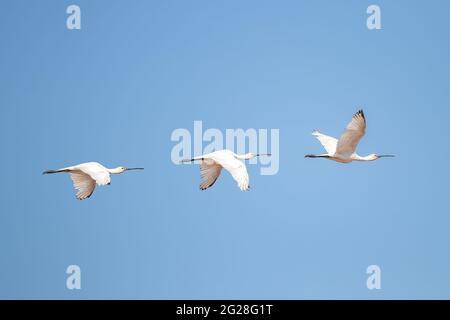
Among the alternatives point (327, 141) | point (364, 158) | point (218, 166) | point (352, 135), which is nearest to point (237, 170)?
point (218, 166)

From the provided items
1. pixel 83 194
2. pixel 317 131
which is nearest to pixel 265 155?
pixel 317 131

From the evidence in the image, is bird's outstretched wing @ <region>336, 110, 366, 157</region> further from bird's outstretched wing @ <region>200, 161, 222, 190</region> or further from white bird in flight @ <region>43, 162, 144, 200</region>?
white bird in flight @ <region>43, 162, 144, 200</region>

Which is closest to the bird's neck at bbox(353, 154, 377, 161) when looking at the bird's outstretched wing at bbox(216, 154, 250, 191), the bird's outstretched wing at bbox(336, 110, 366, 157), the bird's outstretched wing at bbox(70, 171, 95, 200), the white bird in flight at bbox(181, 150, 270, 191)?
the bird's outstretched wing at bbox(336, 110, 366, 157)

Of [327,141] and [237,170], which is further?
[327,141]

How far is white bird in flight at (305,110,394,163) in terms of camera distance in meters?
40.7

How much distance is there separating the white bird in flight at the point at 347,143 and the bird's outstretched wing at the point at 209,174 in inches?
116

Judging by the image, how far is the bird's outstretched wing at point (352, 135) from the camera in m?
40.6

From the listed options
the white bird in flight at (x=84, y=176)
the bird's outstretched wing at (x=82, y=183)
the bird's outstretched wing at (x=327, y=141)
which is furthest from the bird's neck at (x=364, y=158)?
the bird's outstretched wing at (x=82, y=183)

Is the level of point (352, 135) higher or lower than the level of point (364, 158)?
higher

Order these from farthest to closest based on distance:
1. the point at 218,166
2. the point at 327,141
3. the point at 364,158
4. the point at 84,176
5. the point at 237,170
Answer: the point at 327,141, the point at 364,158, the point at 218,166, the point at 84,176, the point at 237,170

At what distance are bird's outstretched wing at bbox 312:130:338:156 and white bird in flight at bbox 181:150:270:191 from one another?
3423 millimetres

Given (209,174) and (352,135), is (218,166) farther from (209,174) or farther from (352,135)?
(352,135)

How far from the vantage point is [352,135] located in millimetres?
41219

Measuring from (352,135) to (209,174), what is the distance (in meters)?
4.71
